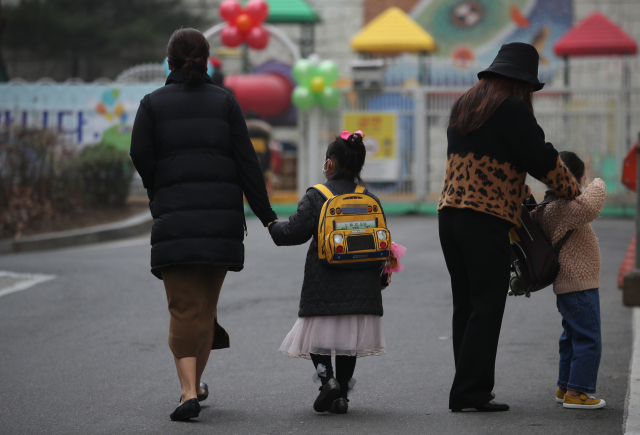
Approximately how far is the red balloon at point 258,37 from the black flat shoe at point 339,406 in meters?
15.3

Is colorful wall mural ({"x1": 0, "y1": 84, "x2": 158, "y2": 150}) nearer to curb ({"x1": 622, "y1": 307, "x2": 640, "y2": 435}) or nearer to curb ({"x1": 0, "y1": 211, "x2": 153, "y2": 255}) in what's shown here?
curb ({"x1": 0, "y1": 211, "x2": 153, "y2": 255})

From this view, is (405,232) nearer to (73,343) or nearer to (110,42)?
(73,343)

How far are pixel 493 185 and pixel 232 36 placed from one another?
15583mm

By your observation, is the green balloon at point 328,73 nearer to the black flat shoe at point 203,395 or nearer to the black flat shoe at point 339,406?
the black flat shoe at point 203,395

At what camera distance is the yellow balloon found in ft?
52.2

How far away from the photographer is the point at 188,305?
409 centimetres

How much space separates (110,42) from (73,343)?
2626cm

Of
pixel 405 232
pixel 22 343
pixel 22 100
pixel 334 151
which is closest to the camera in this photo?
pixel 334 151

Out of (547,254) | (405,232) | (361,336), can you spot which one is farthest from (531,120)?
(405,232)

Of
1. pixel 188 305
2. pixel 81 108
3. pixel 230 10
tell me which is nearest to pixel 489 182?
pixel 188 305

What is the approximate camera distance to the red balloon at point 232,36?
18797mm

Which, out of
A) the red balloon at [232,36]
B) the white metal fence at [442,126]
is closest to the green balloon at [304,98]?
the white metal fence at [442,126]

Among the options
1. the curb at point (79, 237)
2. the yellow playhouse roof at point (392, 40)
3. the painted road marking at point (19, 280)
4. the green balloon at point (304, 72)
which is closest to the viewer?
the painted road marking at point (19, 280)

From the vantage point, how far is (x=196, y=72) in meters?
4.10
